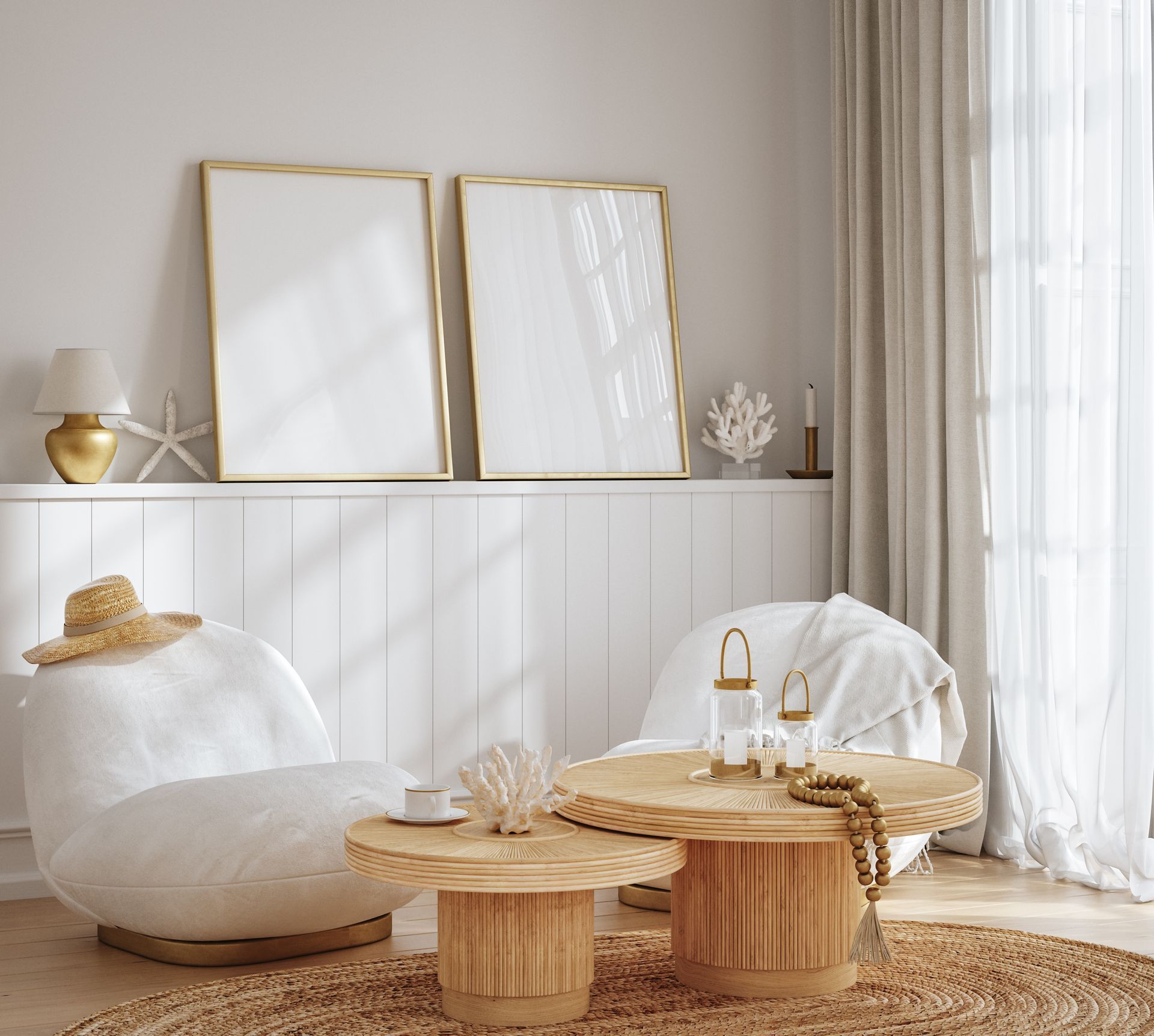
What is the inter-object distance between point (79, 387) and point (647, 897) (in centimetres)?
195

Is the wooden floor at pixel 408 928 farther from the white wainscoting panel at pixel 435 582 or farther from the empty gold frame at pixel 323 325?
the empty gold frame at pixel 323 325

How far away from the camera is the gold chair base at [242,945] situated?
9.44 ft

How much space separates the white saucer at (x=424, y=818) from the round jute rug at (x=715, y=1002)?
326 millimetres

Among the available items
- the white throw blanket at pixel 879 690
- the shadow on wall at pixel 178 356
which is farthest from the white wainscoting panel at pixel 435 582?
the white throw blanket at pixel 879 690

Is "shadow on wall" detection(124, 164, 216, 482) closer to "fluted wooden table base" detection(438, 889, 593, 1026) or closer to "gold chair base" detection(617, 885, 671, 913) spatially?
"gold chair base" detection(617, 885, 671, 913)

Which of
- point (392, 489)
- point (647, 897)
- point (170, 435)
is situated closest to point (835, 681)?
point (647, 897)

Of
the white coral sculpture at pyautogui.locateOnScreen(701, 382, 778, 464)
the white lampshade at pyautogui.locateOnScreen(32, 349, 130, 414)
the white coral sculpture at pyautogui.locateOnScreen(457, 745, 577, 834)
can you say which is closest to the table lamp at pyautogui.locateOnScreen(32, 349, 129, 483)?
the white lampshade at pyautogui.locateOnScreen(32, 349, 130, 414)

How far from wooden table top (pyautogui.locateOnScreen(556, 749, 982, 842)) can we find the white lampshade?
1695 mm

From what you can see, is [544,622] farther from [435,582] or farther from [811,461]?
[811,461]

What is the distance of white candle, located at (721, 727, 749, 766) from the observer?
8.89 ft

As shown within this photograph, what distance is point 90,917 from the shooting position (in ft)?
9.88

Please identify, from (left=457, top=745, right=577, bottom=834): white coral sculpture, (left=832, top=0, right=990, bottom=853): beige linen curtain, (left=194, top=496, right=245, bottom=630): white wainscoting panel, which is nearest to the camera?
(left=457, top=745, right=577, bottom=834): white coral sculpture

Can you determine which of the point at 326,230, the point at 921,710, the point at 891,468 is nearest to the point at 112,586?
the point at 326,230

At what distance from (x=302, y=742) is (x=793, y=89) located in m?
2.74
